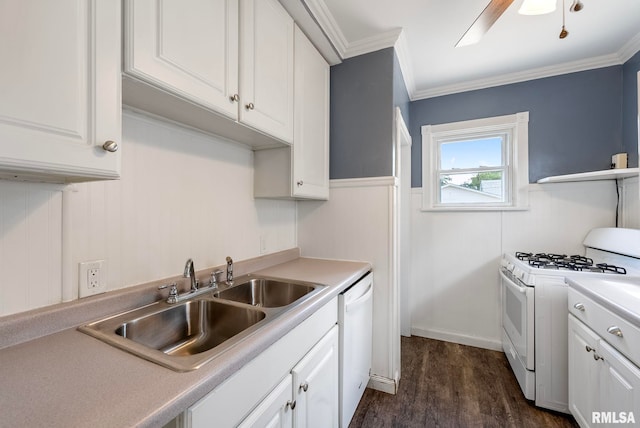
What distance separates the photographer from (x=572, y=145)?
2271 millimetres

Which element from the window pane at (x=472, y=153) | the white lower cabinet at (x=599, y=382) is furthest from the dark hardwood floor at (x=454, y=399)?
the window pane at (x=472, y=153)

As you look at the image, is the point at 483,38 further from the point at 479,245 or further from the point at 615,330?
the point at 615,330

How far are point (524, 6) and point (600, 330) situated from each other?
167cm

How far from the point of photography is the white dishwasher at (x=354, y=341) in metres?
1.41

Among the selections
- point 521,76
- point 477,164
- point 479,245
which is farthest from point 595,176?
point 521,76

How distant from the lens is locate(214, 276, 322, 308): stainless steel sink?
4.51ft

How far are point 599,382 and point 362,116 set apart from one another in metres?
1.95

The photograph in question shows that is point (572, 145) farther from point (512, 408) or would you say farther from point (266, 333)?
point (266, 333)

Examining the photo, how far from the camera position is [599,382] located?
1.29 meters

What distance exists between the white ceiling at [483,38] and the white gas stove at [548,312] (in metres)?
1.39

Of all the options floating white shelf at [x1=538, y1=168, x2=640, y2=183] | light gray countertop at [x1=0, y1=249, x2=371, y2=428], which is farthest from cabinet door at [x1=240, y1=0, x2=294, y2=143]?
floating white shelf at [x1=538, y1=168, x2=640, y2=183]

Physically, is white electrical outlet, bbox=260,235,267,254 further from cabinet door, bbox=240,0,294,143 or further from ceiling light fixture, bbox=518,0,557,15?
ceiling light fixture, bbox=518,0,557,15

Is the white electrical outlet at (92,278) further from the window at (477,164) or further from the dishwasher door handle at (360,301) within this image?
the window at (477,164)

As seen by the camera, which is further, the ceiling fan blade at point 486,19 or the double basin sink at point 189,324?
the ceiling fan blade at point 486,19
